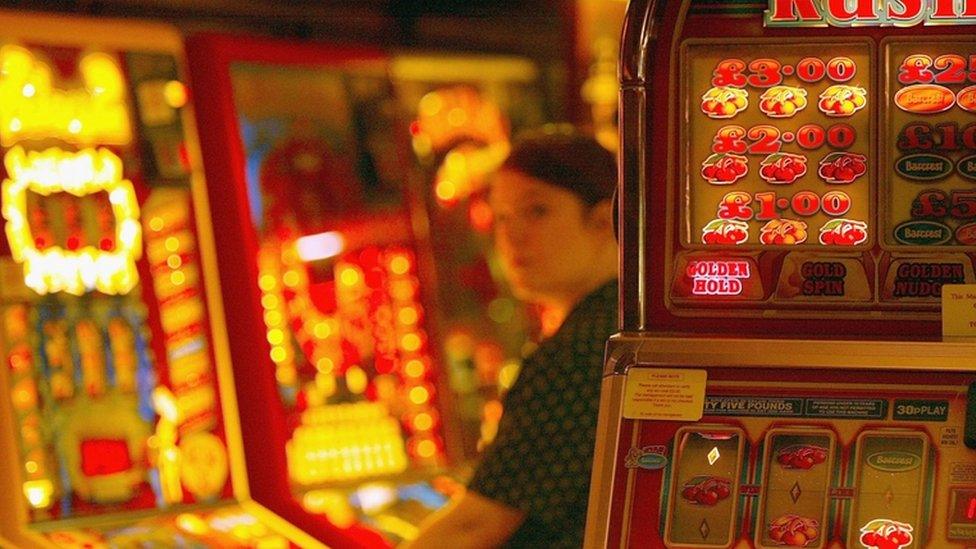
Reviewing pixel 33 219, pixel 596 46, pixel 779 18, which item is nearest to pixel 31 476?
pixel 33 219

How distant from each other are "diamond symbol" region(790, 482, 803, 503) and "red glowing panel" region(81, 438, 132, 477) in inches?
79.5

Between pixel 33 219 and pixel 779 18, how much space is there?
2.05 metres

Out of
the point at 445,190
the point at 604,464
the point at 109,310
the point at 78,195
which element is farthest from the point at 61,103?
the point at 604,464

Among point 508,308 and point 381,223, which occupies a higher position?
point 381,223

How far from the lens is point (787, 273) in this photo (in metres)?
1.97

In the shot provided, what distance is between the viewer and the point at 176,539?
3322mm

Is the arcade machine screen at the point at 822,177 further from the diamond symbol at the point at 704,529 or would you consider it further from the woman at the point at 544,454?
the woman at the point at 544,454

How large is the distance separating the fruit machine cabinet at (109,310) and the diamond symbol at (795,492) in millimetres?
1864

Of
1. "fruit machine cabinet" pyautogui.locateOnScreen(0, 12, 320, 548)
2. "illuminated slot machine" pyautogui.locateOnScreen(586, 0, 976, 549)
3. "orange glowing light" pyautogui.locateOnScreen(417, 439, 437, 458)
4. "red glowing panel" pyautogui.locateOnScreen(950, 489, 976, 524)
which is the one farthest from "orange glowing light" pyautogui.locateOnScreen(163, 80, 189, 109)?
"red glowing panel" pyautogui.locateOnScreen(950, 489, 976, 524)

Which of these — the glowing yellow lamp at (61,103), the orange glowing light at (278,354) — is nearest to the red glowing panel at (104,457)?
the orange glowing light at (278,354)

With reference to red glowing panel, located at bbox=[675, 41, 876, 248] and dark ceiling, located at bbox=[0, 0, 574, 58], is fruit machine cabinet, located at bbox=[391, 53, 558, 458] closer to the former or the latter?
dark ceiling, located at bbox=[0, 0, 574, 58]

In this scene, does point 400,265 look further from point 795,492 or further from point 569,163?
point 795,492

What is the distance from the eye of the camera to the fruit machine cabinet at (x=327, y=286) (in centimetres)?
373

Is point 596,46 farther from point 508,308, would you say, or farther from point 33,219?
point 33,219
